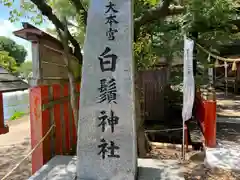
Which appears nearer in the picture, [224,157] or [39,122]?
[39,122]

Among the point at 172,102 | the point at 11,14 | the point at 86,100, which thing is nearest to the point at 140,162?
the point at 86,100

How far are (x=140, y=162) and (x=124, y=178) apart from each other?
37.5 inches

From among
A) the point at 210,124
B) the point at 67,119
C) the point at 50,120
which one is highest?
the point at 50,120

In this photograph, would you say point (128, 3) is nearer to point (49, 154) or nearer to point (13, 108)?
point (49, 154)

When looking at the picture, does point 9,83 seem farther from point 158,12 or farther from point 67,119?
point 158,12

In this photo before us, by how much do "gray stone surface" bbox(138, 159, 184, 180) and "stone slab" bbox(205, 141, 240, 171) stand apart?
51.6 inches

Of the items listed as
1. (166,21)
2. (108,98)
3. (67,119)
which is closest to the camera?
(108,98)

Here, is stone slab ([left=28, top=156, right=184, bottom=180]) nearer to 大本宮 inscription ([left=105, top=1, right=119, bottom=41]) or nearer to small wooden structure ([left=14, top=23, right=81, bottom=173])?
small wooden structure ([left=14, top=23, right=81, bottom=173])

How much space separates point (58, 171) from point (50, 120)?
51.0 inches

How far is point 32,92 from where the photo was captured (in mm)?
4609

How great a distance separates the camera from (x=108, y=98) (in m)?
3.51

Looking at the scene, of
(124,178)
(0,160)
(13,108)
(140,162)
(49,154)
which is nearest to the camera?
(124,178)

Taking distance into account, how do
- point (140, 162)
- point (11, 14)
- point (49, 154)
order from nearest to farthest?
point (140, 162) → point (49, 154) → point (11, 14)

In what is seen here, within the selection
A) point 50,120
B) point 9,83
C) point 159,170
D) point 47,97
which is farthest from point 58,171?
point 9,83
